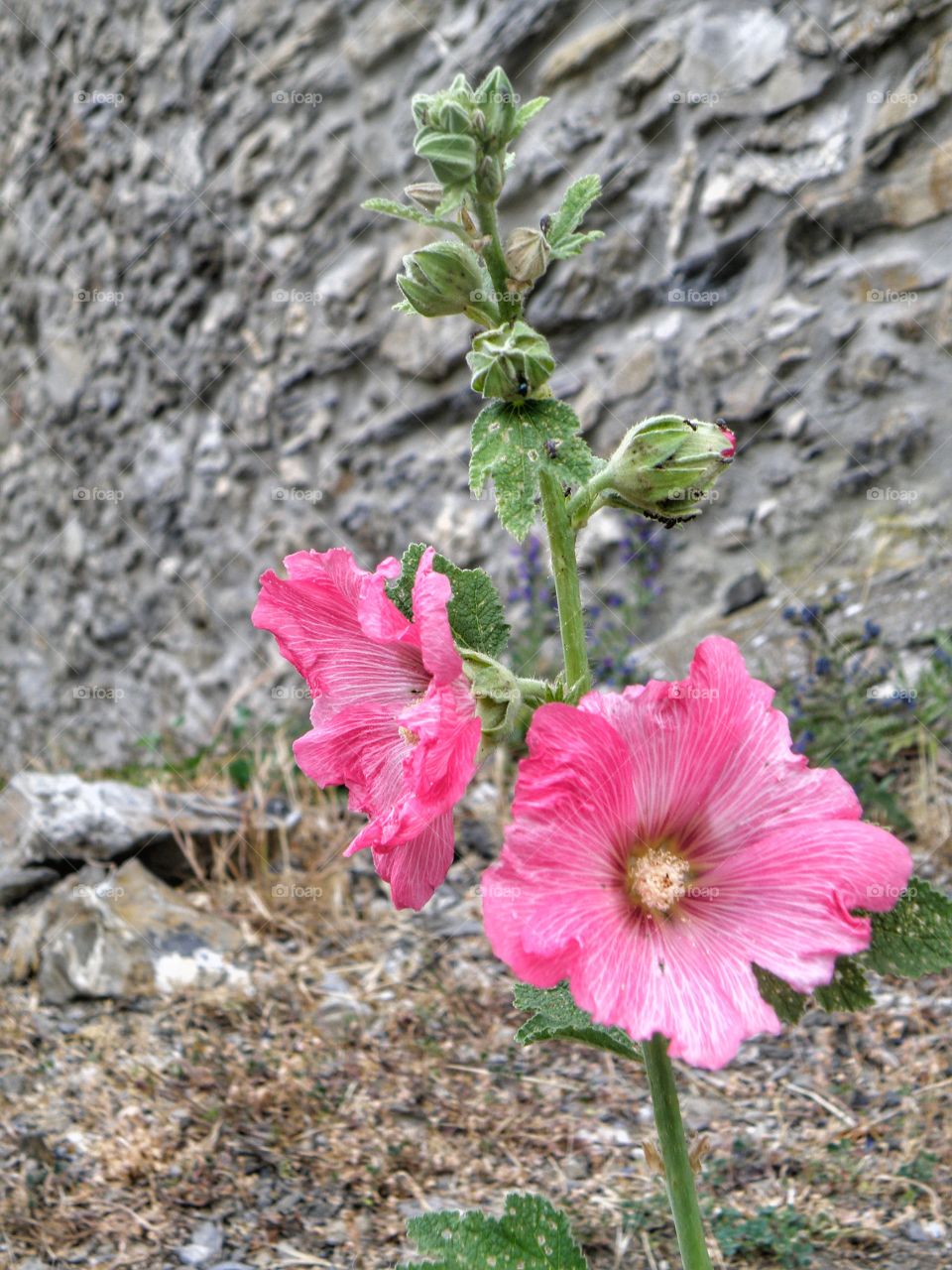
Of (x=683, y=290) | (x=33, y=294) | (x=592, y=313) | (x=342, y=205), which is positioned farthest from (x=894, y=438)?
(x=33, y=294)

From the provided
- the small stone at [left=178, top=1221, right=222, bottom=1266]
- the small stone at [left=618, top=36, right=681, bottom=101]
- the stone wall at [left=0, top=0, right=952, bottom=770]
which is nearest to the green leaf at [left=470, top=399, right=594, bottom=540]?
the small stone at [left=178, top=1221, right=222, bottom=1266]

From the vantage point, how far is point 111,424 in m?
5.85

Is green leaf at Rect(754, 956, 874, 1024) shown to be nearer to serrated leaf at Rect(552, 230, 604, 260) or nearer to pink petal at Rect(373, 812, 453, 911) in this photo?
pink petal at Rect(373, 812, 453, 911)

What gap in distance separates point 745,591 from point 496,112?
2541 millimetres

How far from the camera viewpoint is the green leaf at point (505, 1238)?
1.08m

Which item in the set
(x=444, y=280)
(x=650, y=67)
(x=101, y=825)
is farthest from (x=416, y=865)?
(x=650, y=67)

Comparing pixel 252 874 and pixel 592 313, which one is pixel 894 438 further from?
pixel 252 874

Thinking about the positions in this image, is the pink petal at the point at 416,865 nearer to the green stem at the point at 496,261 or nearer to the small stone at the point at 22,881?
the green stem at the point at 496,261

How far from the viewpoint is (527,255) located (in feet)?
3.60

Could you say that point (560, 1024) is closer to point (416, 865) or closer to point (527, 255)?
point (416, 865)

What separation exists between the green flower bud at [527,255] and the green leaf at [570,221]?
0.06ft

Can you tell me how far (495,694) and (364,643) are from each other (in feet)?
0.50

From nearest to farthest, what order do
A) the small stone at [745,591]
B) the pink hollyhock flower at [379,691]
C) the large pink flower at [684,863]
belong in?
the large pink flower at [684,863], the pink hollyhock flower at [379,691], the small stone at [745,591]

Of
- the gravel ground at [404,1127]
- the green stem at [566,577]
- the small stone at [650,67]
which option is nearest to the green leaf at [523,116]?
the green stem at [566,577]
